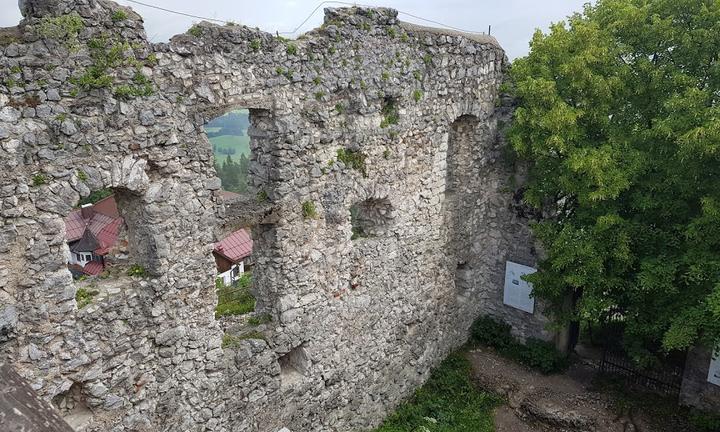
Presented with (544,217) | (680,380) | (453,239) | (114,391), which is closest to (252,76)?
(114,391)

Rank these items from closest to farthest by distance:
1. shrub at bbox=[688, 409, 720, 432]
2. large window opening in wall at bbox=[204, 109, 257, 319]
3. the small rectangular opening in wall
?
large window opening in wall at bbox=[204, 109, 257, 319]
the small rectangular opening in wall
shrub at bbox=[688, 409, 720, 432]

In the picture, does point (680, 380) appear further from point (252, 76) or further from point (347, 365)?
point (252, 76)

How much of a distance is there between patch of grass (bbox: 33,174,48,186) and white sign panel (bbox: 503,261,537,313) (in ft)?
33.1

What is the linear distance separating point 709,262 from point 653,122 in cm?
253

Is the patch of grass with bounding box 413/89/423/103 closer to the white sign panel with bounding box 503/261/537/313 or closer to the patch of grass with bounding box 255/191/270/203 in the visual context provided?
the patch of grass with bounding box 255/191/270/203

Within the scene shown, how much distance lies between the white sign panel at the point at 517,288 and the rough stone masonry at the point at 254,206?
0.85ft

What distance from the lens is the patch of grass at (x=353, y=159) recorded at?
9.31 metres

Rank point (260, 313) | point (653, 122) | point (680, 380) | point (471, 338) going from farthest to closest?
point (471, 338), point (680, 380), point (653, 122), point (260, 313)

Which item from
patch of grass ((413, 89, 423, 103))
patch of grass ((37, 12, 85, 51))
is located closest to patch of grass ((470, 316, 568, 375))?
patch of grass ((413, 89, 423, 103))

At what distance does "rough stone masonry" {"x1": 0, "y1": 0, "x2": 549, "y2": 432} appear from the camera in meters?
6.20

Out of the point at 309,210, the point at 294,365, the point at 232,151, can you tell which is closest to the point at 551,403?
the point at 294,365

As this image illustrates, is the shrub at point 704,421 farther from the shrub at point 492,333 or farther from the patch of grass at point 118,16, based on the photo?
the patch of grass at point 118,16

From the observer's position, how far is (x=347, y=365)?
10.5 meters

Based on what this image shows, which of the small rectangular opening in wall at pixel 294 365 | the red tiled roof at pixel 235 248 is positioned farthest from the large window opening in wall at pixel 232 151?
the small rectangular opening in wall at pixel 294 365
